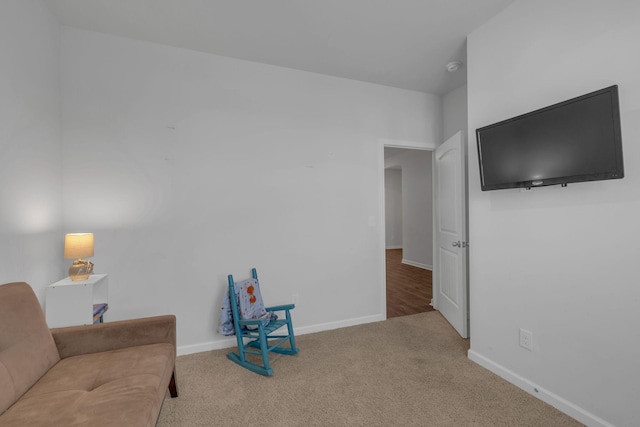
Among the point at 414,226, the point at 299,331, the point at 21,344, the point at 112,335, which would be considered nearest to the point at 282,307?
the point at 299,331

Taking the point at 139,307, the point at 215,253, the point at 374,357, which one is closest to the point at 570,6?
the point at 374,357

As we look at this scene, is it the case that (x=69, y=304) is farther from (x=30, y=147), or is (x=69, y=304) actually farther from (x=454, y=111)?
(x=454, y=111)

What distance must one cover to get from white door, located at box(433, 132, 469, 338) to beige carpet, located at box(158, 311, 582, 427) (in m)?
0.42

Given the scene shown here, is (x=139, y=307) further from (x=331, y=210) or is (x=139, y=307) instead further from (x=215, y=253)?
(x=331, y=210)

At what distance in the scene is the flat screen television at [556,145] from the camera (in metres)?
1.50

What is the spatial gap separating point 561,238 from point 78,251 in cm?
310

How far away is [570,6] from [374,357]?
8.98 ft

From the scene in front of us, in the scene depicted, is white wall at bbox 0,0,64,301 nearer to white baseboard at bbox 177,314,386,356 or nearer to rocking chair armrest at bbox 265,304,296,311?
white baseboard at bbox 177,314,386,356

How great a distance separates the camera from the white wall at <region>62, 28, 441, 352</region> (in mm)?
2385

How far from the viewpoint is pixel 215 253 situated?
105 inches

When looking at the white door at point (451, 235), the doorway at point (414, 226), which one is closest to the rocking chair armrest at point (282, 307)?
the white door at point (451, 235)

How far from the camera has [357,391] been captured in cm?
201

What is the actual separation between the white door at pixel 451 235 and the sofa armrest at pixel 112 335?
2.54 metres

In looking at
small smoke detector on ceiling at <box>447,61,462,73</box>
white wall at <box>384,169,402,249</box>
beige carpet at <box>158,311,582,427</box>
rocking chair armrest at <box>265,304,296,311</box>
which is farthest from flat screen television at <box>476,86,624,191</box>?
white wall at <box>384,169,402,249</box>
